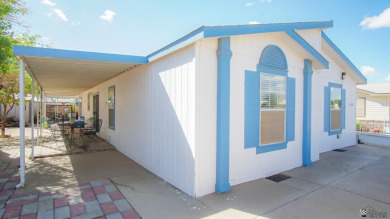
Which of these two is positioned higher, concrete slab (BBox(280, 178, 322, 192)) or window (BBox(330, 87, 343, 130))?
window (BBox(330, 87, 343, 130))

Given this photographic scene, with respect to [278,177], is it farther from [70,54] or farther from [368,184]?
[70,54]

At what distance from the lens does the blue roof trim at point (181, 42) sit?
349 cm

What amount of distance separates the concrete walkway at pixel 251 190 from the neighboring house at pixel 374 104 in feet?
32.6

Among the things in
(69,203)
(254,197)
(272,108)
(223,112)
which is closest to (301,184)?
(254,197)

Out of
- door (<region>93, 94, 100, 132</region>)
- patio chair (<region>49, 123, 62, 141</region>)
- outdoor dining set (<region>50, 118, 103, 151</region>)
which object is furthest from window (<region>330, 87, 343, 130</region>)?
patio chair (<region>49, 123, 62, 141</region>)

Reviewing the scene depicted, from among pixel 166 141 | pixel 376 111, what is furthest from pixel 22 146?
pixel 376 111

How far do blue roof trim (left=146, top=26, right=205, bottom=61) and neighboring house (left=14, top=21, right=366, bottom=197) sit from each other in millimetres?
17

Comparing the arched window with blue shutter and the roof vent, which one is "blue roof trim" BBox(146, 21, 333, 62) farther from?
the roof vent

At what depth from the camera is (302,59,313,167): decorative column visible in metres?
5.86

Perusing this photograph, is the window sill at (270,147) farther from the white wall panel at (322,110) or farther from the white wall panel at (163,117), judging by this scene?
the white wall panel at (163,117)

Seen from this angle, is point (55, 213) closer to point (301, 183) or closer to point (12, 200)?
point (12, 200)

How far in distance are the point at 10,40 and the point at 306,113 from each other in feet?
34.3

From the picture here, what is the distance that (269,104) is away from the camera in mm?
5031

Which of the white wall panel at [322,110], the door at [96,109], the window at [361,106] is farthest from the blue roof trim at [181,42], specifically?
the window at [361,106]
